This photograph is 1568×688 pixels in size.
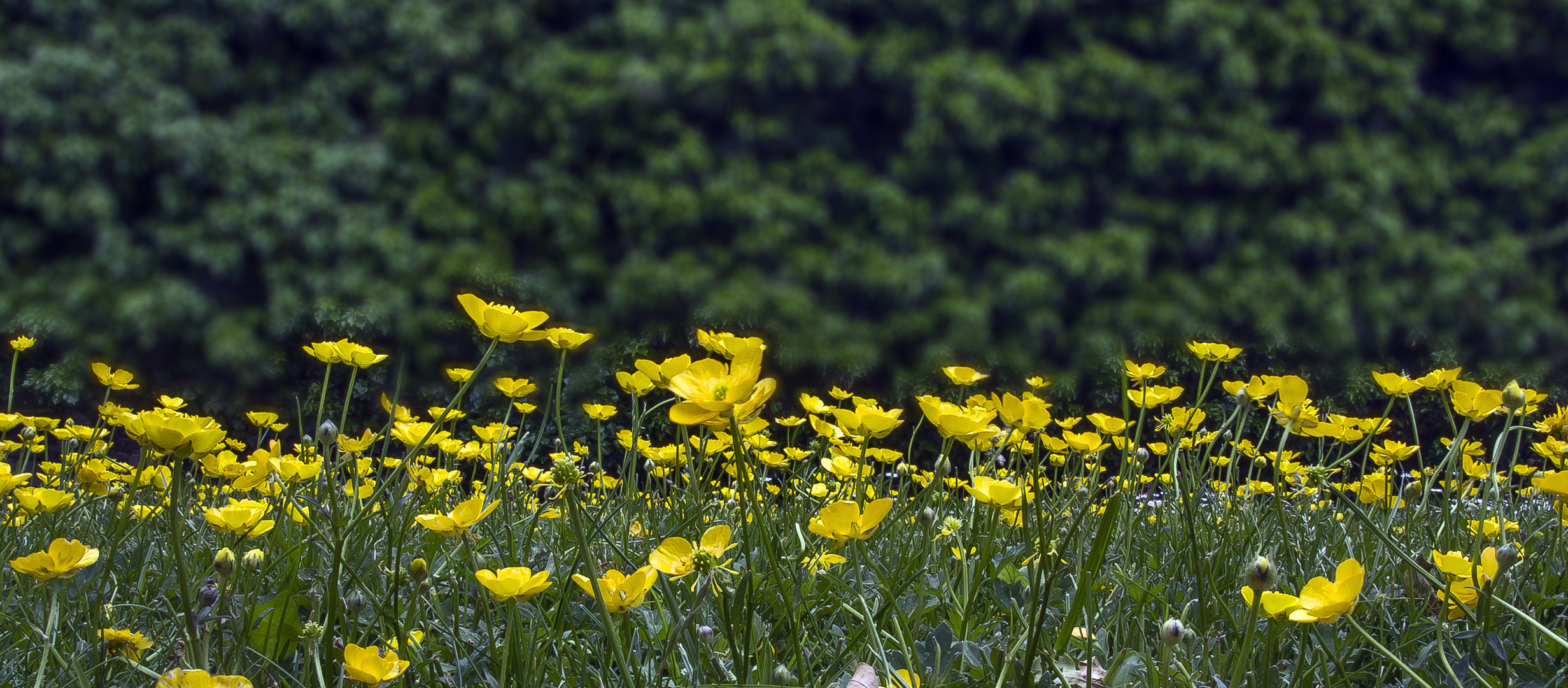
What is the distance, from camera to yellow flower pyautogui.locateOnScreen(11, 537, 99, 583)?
0.65 meters

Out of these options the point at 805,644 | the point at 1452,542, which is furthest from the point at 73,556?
the point at 1452,542

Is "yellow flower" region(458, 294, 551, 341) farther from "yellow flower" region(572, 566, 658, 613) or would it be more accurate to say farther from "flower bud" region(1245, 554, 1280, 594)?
"flower bud" region(1245, 554, 1280, 594)

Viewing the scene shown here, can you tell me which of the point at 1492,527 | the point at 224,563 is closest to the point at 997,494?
the point at 224,563

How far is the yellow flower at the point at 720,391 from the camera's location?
1.65 ft

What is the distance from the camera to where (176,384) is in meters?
4.49

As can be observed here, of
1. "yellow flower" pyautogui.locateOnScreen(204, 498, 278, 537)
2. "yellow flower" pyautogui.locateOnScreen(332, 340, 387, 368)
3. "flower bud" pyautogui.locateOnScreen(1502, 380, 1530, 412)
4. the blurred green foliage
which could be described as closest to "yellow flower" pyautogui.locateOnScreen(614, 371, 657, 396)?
"yellow flower" pyautogui.locateOnScreen(332, 340, 387, 368)

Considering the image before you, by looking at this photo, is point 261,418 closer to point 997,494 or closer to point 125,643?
point 125,643

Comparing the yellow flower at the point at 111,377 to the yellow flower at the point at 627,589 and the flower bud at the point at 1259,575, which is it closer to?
the yellow flower at the point at 627,589

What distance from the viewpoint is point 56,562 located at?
26.5 inches

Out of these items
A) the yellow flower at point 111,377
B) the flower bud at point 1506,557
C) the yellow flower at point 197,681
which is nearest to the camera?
the yellow flower at point 197,681

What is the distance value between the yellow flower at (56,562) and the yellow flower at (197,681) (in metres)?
0.17

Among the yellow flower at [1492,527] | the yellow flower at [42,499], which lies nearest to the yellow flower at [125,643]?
the yellow flower at [42,499]

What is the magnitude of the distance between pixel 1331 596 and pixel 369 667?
1.82 ft

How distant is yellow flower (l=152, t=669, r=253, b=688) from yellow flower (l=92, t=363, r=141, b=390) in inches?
33.0
